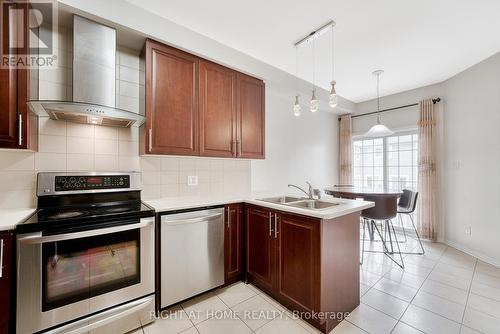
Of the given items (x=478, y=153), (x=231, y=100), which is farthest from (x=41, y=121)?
(x=478, y=153)

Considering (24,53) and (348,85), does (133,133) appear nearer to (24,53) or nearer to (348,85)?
(24,53)

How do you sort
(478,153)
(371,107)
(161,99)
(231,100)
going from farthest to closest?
1. (371,107)
2. (478,153)
3. (231,100)
4. (161,99)

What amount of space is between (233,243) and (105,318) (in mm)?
1135

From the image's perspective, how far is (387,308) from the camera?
1829 mm

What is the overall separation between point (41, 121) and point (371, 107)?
509 cm

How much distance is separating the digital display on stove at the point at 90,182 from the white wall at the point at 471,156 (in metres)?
4.41

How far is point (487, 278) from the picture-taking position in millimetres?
2311

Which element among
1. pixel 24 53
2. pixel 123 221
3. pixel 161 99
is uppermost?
pixel 24 53

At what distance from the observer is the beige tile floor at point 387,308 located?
63.4 inches

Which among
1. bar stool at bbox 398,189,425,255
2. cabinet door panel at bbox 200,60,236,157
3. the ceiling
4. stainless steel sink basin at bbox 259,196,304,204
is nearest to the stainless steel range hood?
the ceiling

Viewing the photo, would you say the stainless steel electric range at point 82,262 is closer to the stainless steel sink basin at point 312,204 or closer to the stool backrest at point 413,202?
the stainless steel sink basin at point 312,204
